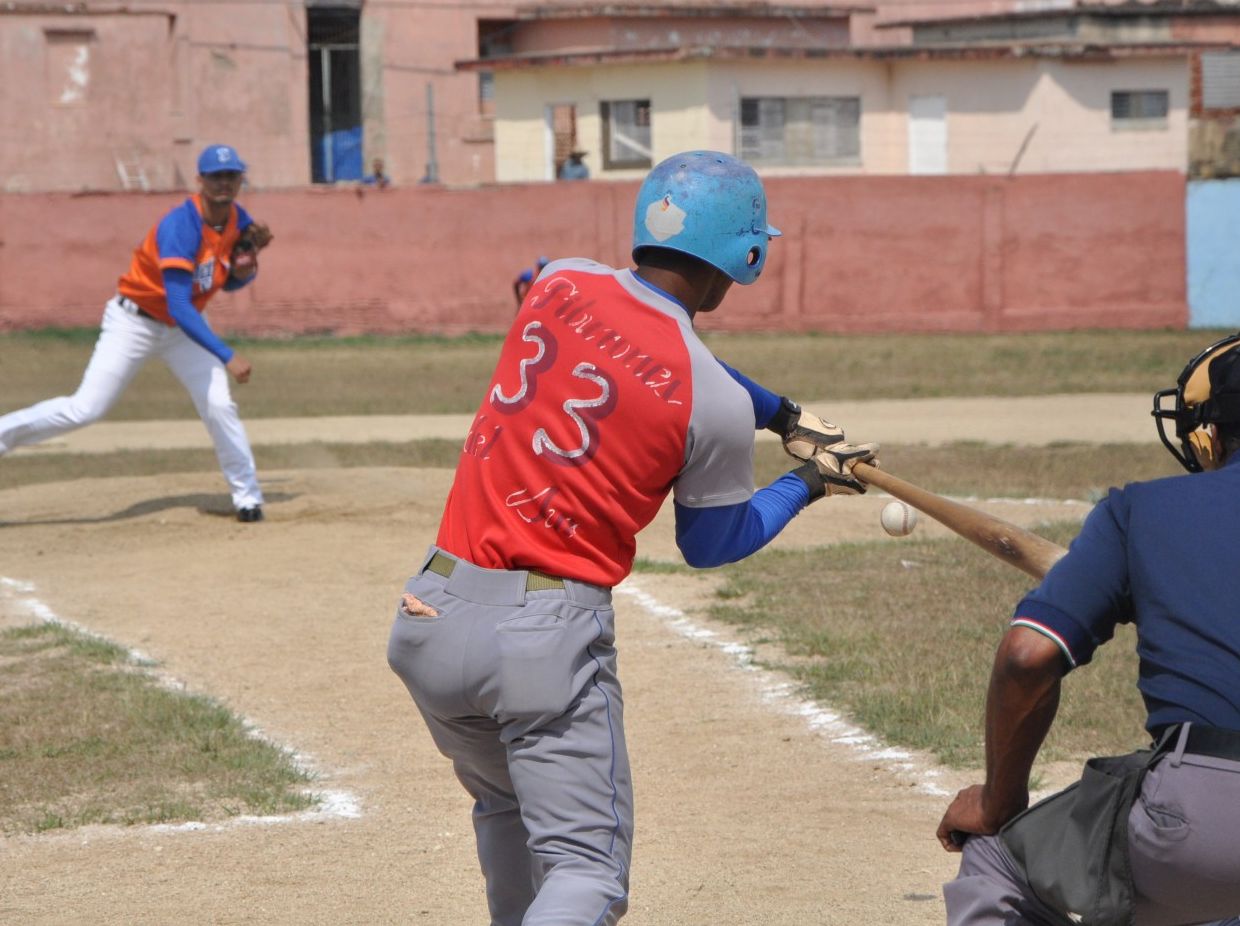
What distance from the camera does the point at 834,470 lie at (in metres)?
4.44

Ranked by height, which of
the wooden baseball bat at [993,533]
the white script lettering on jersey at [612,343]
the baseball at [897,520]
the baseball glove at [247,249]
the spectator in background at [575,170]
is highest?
the spectator in background at [575,170]

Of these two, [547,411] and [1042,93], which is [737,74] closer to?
[1042,93]

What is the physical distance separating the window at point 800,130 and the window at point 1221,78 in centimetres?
733

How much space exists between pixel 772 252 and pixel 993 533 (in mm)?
25211

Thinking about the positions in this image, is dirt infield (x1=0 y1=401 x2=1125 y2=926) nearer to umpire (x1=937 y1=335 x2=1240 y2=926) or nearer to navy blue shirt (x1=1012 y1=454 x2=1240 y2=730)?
umpire (x1=937 y1=335 x2=1240 y2=926)

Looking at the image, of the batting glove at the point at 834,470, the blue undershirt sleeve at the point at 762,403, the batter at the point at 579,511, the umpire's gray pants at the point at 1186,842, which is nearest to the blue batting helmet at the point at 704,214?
the batter at the point at 579,511

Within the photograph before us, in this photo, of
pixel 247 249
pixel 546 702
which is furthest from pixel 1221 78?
pixel 546 702

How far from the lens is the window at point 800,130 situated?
34.2 m

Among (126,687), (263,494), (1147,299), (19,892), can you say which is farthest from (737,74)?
(19,892)

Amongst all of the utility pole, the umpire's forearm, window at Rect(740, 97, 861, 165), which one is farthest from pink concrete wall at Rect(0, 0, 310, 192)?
the umpire's forearm

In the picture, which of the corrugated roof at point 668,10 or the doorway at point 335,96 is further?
the doorway at point 335,96

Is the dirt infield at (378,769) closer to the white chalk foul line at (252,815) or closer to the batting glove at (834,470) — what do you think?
the white chalk foul line at (252,815)

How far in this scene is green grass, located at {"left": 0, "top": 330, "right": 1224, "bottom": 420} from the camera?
1986cm

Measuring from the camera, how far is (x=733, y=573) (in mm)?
9680
